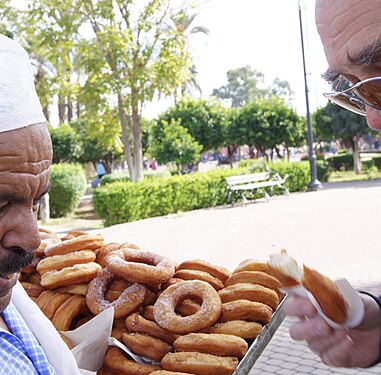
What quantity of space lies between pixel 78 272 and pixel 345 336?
1.77 metres

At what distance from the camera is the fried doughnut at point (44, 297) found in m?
2.84

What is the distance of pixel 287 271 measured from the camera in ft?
4.83

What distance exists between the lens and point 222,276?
3.03 meters

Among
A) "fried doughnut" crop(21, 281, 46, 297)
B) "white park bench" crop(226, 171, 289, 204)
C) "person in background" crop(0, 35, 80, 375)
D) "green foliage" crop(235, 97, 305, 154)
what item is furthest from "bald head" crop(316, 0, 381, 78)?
"green foliage" crop(235, 97, 305, 154)

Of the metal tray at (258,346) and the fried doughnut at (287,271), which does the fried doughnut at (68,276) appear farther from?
the fried doughnut at (287,271)

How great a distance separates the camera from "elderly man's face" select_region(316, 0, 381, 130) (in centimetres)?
124

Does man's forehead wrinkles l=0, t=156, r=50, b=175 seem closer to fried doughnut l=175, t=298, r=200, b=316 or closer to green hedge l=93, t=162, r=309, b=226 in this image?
fried doughnut l=175, t=298, r=200, b=316

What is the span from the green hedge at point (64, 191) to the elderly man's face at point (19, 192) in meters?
16.6

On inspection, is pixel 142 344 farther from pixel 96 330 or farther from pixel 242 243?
pixel 242 243

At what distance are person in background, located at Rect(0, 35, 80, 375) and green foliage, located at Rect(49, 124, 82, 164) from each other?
30.4 metres

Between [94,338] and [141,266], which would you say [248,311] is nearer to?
[141,266]

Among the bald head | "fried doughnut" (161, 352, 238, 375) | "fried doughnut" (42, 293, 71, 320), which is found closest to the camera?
the bald head

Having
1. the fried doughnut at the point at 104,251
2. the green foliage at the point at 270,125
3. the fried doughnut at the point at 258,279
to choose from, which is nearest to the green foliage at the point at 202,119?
the green foliage at the point at 270,125

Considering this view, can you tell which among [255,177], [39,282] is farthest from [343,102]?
[255,177]
